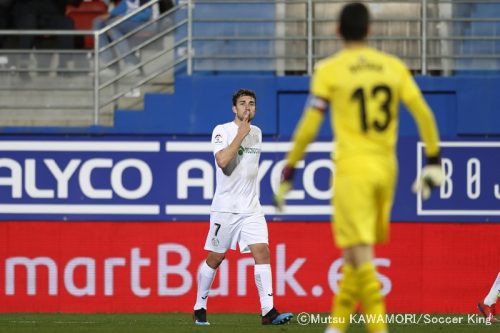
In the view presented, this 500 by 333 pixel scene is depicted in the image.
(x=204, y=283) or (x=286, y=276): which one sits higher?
(x=204, y=283)

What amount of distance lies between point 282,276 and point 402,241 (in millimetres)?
1465

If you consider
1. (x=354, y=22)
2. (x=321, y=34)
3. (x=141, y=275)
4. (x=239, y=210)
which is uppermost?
(x=321, y=34)

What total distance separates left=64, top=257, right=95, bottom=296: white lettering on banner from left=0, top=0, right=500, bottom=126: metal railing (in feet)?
5.51

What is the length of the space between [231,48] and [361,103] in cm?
731

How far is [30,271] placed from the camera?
14734 mm

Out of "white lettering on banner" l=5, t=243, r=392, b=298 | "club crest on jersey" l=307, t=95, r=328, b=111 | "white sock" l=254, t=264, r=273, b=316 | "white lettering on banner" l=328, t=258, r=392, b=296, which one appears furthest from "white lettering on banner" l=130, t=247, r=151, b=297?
"club crest on jersey" l=307, t=95, r=328, b=111

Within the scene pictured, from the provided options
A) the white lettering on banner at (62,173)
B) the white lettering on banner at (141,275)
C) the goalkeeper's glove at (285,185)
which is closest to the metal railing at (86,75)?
the white lettering on banner at (62,173)

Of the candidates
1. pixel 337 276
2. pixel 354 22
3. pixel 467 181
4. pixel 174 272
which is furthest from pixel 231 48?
pixel 354 22

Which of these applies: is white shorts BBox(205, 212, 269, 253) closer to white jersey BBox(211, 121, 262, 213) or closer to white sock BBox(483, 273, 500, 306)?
white jersey BBox(211, 121, 262, 213)

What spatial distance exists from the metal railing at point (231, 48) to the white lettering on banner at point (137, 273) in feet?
5.62

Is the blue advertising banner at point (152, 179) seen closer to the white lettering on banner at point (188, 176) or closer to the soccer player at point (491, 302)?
the white lettering on banner at point (188, 176)

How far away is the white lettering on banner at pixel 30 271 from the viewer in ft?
48.3

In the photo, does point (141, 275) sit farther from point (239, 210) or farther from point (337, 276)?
point (239, 210)

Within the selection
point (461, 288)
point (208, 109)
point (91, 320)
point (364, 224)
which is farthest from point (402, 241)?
point (364, 224)
